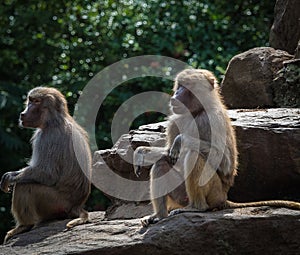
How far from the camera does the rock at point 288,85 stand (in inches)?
338

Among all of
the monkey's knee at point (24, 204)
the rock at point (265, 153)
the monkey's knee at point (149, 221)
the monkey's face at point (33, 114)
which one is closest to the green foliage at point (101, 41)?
the rock at point (265, 153)

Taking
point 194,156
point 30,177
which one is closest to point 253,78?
point 194,156

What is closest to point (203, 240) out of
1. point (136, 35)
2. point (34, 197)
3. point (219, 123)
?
point (219, 123)

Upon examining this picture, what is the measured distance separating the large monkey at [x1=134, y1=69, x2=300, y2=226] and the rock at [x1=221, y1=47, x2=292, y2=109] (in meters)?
2.21

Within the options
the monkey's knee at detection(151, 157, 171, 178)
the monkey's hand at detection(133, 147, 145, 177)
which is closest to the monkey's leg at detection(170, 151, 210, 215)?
the monkey's knee at detection(151, 157, 171, 178)

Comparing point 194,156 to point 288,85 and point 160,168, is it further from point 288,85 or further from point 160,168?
point 288,85

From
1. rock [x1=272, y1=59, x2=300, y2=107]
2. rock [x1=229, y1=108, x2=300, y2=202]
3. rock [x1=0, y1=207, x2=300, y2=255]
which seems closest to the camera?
rock [x1=0, y1=207, x2=300, y2=255]

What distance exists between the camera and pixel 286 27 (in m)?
9.87

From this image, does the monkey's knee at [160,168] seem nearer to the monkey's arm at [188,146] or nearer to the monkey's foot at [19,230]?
the monkey's arm at [188,146]

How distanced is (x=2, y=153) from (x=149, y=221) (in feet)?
26.4

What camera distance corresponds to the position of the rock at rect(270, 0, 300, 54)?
969cm

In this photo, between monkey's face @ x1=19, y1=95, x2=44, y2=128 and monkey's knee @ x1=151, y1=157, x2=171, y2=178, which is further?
monkey's face @ x1=19, y1=95, x2=44, y2=128

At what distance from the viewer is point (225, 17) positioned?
13.6 m

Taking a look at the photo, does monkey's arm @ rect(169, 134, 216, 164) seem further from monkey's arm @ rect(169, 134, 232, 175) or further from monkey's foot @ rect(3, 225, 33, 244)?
monkey's foot @ rect(3, 225, 33, 244)
